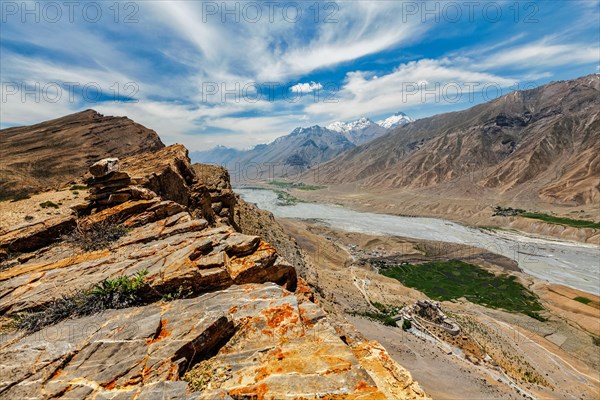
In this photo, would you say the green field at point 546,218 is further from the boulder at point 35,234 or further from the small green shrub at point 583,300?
the boulder at point 35,234

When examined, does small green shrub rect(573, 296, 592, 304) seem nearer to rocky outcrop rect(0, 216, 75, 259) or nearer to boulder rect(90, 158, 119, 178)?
boulder rect(90, 158, 119, 178)

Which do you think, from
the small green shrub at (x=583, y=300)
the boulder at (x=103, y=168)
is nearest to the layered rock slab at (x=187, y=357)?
the boulder at (x=103, y=168)

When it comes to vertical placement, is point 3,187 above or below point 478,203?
above

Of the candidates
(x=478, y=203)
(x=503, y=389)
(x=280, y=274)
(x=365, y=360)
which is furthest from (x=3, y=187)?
(x=478, y=203)

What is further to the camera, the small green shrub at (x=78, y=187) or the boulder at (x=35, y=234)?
the small green shrub at (x=78, y=187)

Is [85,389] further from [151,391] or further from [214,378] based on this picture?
[214,378]

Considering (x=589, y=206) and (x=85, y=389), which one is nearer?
(x=85, y=389)

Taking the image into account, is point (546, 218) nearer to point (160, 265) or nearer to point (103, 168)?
point (160, 265)

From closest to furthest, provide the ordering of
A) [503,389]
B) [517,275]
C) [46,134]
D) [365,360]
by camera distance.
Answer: [365,360] < [503,389] < [517,275] < [46,134]
